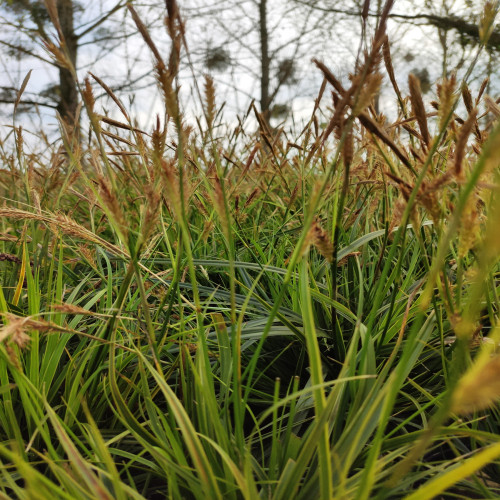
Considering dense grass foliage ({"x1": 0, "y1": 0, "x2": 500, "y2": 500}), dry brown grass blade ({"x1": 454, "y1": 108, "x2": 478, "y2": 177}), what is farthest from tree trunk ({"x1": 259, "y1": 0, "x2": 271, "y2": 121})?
dry brown grass blade ({"x1": 454, "y1": 108, "x2": 478, "y2": 177})

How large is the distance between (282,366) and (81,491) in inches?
18.6

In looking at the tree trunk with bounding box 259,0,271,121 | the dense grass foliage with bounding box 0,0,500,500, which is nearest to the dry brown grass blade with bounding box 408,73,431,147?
the dense grass foliage with bounding box 0,0,500,500

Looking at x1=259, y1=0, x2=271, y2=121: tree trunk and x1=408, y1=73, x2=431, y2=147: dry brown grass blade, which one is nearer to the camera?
x1=408, y1=73, x2=431, y2=147: dry brown grass blade

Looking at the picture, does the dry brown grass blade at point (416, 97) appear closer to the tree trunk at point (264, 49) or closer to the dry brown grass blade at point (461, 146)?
the dry brown grass blade at point (461, 146)

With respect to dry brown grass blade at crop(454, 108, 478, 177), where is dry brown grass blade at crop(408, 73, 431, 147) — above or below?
above

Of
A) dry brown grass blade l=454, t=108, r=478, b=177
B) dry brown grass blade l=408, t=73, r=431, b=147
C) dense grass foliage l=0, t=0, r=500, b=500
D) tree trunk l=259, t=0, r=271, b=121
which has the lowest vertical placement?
dense grass foliage l=0, t=0, r=500, b=500

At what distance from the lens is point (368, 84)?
0.38 meters

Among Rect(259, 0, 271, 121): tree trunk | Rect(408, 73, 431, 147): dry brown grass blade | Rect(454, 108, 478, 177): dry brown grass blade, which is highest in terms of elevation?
Rect(259, 0, 271, 121): tree trunk

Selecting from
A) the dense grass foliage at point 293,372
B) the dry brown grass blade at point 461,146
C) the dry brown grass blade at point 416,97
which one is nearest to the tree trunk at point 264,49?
the dense grass foliage at point 293,372

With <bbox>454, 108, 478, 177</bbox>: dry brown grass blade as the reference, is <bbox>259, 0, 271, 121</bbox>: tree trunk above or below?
above

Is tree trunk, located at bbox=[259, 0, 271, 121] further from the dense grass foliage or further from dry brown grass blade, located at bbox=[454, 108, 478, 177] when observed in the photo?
dry brown grass blade, located at bbox=[454, 108, 478, 177]

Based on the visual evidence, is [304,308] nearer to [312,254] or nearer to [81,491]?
[81,491]

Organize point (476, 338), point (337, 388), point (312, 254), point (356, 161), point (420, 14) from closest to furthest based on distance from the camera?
point (337, 388)
point (476, 338)
point (312, 254)
point (356, 161)
point (420, 14)

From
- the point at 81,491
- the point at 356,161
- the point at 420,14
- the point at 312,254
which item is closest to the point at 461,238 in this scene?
the point at 81,491
